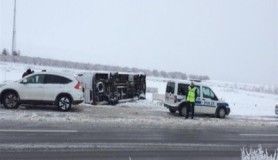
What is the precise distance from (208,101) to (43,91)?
863cm

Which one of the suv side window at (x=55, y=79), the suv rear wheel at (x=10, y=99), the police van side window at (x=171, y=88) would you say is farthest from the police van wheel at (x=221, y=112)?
the suv rear wheel at (x=10, y=99)

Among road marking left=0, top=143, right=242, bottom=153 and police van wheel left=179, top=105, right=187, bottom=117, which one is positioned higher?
police van wheel left=179, top=105, right=187, bottom=117

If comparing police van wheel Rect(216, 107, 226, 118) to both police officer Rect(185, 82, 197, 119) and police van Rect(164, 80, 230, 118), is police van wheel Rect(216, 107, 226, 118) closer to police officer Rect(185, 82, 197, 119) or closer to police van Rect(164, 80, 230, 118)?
police van Rect(164, 80, 230, 118)

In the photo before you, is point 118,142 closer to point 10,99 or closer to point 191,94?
point 10,99

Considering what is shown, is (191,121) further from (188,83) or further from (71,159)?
(71,159)

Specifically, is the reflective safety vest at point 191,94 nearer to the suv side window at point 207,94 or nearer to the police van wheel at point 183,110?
the police van wheel at point 183,110

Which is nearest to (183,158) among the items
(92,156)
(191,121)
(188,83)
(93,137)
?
(92,156)

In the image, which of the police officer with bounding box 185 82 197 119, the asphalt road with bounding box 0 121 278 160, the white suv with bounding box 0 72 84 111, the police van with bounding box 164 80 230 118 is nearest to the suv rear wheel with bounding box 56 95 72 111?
the white suv with bounding box 0 72 84 111

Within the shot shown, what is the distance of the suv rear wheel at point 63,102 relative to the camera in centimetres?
2583

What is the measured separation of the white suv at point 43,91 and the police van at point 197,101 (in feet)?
16.5

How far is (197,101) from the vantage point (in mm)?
28438

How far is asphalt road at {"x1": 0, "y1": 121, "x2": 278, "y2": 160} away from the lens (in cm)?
1407

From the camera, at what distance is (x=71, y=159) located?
1303 centimetres

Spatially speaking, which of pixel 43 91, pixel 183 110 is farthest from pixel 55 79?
pixel 183 110
